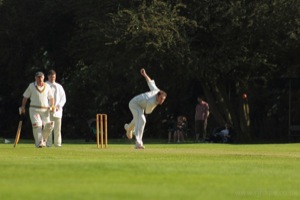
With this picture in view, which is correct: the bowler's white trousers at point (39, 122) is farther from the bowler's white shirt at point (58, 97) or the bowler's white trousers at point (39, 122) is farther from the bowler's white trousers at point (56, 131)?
the bowler's white shirt at point (58, 97)

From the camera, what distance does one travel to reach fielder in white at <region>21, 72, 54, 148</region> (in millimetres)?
29750

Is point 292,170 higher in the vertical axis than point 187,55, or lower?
A: lower

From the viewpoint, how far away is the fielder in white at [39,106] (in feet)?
97.6

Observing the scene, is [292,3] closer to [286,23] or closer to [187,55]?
[286,23]

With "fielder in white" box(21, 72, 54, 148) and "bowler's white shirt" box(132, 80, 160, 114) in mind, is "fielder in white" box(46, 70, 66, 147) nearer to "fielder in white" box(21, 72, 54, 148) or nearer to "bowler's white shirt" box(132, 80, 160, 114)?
"fielder in white" box(21, 72, 54, 148)

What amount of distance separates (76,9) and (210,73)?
905cm

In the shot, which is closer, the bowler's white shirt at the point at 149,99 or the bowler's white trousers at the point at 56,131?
the bowler's white shirt at the point at 149,99

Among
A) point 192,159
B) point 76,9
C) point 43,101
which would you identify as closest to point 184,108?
point 76,9

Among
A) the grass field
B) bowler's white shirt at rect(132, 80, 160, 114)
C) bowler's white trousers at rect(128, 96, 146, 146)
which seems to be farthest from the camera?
bowler's white trousers at rect(128, 96, 146, 146)

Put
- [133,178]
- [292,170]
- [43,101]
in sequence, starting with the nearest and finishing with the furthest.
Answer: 1. [133,178]
2. [292,170]
3. [43,101]

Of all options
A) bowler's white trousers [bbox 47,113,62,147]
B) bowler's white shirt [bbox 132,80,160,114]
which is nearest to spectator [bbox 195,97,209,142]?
bowler's white trousers [bbox 47,113,62,147]

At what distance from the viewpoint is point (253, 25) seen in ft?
155

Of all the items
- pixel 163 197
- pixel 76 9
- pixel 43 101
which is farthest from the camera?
pixel 76 9

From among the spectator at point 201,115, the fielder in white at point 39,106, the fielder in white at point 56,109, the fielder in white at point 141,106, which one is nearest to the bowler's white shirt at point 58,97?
the fielder in white at point 56,109
